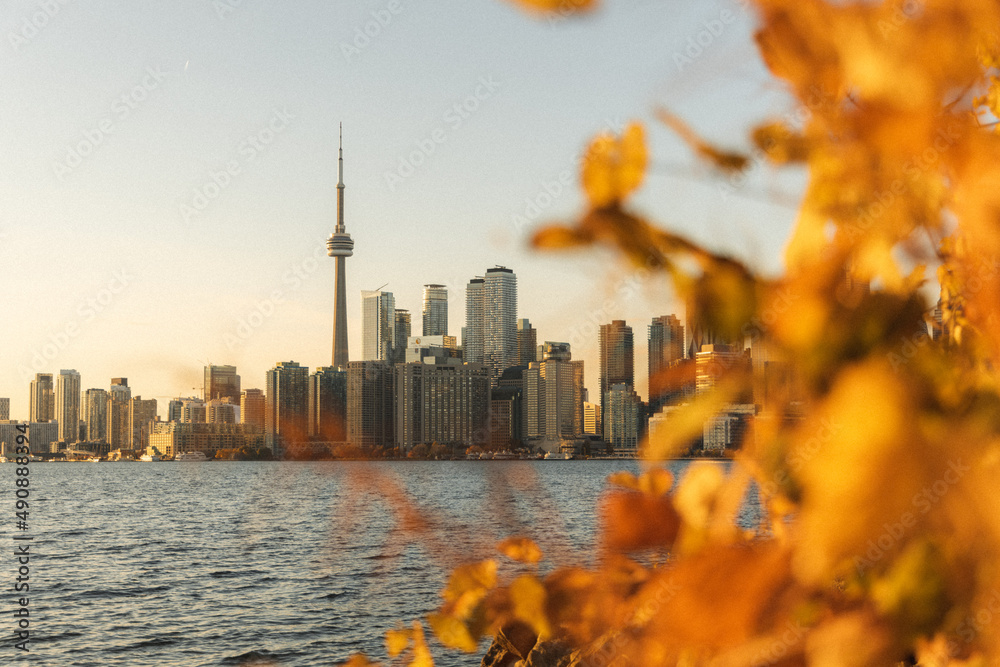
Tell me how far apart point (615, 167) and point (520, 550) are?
54cm

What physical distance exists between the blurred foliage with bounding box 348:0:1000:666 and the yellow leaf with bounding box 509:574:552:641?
0.24 m

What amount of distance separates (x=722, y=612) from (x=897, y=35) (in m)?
0.33

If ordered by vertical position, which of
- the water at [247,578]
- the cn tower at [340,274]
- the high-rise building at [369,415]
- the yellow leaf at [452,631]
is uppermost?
the cn tower at [340,274]

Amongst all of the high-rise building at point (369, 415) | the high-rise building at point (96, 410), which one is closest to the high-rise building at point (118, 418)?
the high-rise building at point (96, 410)

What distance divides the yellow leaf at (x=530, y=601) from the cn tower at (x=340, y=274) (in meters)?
122

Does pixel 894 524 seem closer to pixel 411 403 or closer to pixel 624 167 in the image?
Result: pixel 624 167

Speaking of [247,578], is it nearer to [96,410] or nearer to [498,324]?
[498,324]

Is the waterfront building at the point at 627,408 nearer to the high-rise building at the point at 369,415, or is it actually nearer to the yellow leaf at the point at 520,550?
the yellow leaf at the point at 520,550

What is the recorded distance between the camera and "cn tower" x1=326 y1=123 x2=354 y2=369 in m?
122

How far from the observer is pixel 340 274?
12500cm

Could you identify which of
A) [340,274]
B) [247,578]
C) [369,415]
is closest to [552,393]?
[369,415]

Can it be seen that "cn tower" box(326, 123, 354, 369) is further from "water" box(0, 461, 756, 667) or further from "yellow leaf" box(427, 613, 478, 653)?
"yellow leaf" box(427, 613, 478, 653)

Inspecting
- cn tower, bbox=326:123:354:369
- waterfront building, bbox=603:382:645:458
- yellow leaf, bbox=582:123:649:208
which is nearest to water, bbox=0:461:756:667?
waterfront building, bbox=603:382:645:458

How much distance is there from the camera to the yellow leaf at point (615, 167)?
54 centimetres
